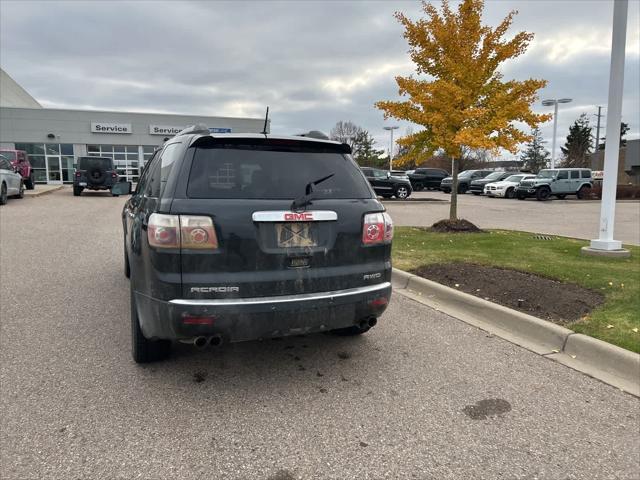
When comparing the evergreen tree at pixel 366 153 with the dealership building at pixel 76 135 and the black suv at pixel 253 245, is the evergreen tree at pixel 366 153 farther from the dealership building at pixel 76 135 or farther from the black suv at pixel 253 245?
the black suv at pixel 253 245

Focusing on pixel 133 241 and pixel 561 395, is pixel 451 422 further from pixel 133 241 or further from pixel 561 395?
pixel 133 241

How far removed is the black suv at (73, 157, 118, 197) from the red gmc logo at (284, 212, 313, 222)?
2295 cm

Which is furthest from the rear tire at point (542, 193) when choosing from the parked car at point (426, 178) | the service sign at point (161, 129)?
the service sign at point (161, 129)

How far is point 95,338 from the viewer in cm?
430

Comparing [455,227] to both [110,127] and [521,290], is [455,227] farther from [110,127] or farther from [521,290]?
[110,127]

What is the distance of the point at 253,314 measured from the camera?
3.03 m

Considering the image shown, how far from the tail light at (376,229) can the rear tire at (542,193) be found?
27.4 m

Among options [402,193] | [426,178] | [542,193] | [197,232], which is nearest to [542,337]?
[197,232]

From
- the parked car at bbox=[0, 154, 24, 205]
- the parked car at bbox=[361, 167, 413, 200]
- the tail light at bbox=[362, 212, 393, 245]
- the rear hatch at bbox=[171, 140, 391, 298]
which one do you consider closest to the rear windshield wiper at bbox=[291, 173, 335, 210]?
the rear hatch at bbox=[171, 140, 391, 298]

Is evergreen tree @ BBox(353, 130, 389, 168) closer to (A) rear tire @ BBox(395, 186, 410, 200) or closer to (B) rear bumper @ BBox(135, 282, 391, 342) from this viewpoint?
(A) rear tire @ BBox(395, 186, 410, 200)

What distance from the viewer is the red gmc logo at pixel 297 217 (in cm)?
314

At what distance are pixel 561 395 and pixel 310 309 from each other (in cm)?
194

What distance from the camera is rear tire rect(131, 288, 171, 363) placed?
11.8 ft

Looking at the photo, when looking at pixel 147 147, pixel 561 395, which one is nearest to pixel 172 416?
pixel 561 395
